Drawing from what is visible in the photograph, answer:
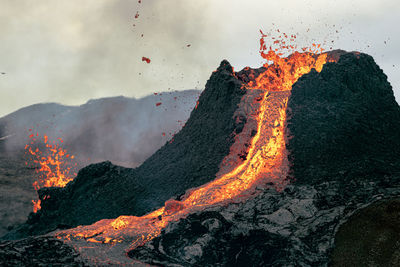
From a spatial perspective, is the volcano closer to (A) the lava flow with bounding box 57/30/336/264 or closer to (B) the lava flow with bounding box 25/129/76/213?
(A) the lava flow with bounding box 57/30/336/264

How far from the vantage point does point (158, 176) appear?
2780cm

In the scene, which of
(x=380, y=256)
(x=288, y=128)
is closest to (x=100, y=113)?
(x=288, y=128)

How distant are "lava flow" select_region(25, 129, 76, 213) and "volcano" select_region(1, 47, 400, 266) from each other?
2192 cm

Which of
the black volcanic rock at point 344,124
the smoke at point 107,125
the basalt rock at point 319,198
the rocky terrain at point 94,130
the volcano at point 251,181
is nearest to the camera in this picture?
the basalt rock at point 319,198

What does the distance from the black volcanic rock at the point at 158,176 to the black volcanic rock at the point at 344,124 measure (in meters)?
5.69

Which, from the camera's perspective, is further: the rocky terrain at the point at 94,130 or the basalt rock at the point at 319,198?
the rocky terrain at the point at 94,130

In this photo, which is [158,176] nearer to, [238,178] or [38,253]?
[238,178]

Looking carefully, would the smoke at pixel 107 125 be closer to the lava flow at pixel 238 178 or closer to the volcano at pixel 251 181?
the volcano at pixel 251 181

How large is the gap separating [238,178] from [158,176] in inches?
397

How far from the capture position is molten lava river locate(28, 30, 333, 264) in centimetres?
1619

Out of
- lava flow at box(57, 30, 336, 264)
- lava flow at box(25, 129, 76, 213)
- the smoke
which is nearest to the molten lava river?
lava flow at box(57, 30, 336, 264)

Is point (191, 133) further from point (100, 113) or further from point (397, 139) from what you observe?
point (100, 113)

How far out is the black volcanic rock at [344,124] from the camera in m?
18.3

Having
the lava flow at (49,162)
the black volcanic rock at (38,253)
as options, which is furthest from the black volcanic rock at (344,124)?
the lava flow at (49,162)
